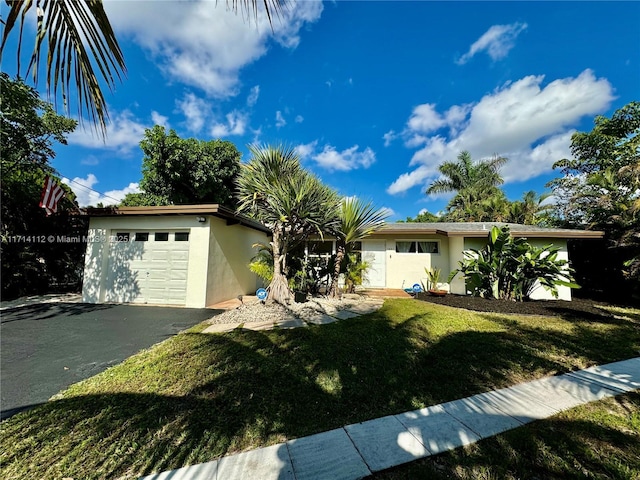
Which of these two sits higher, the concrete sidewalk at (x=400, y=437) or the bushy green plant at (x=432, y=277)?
the bushy green plant at (x=432, y=277)

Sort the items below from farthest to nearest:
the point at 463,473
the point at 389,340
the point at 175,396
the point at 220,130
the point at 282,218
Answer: the point at 220,130, the point at 282,218, the point at 389,340, the point at 175,396, the point at 463,473

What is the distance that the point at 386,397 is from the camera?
9.65 ft

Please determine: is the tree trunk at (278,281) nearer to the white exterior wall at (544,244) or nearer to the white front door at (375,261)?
the white front door at (375,261)

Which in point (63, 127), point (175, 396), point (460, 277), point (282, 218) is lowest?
point (175, 396)

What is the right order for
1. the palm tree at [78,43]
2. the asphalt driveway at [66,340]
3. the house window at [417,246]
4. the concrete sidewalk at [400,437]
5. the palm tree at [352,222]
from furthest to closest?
1. the house window at [417,246]
2. the palm tree at [352,222]
3. the asphalt driveway at [66,340]
4. the concrete sidewalk at [400,437]
5. the palm tree at [78,43]

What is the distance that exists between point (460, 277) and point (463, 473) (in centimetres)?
938

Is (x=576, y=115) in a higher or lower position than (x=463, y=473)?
higher

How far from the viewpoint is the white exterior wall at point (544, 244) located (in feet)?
31.5

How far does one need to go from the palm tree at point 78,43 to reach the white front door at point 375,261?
11.0 metres

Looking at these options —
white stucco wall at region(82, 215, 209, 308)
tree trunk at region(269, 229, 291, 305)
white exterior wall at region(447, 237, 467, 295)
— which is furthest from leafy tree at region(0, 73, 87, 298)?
white exterior wall at region(447, 237, 467, 295)

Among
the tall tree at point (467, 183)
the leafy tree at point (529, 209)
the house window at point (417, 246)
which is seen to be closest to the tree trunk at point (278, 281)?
the house window at point (417, 246)

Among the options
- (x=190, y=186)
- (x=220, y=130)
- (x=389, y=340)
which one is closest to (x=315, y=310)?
(x=389, y=340)

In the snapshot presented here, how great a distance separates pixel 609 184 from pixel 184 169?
21.0 meters

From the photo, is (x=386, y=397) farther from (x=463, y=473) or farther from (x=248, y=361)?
(x=248, y=361)
